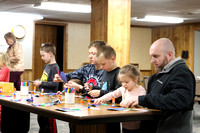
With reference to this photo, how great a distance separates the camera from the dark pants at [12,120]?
4.42 m

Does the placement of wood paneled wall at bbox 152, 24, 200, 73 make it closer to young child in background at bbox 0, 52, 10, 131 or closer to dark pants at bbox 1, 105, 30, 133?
young child in background at bbox 0, 52, 10, 131

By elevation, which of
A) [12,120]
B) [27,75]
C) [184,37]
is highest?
[184,37]

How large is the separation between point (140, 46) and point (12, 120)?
896 cm

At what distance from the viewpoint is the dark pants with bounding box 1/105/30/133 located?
4418 mm

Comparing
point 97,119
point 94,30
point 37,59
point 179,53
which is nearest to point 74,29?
point 37,59

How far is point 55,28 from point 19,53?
4.84 m

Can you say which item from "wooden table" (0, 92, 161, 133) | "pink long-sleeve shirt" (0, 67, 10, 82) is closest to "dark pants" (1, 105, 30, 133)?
"pink long-sleeve shirt" (0, 67, 10, 82)

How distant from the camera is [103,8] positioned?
609 cm

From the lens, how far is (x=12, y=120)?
14.5 feet

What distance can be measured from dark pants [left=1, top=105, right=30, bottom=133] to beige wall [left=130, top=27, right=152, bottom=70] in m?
8.44

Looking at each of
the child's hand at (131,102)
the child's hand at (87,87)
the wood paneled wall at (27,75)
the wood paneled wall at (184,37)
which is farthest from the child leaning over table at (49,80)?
the wood paneled wall at (184,37)

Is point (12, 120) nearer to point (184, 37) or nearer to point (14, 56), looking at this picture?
point (14, 56)

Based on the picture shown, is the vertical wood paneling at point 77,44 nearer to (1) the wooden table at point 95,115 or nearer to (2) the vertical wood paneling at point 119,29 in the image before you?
(2) the vertical wood paneling at point 119,29

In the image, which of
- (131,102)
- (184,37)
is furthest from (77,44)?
(131,102)
